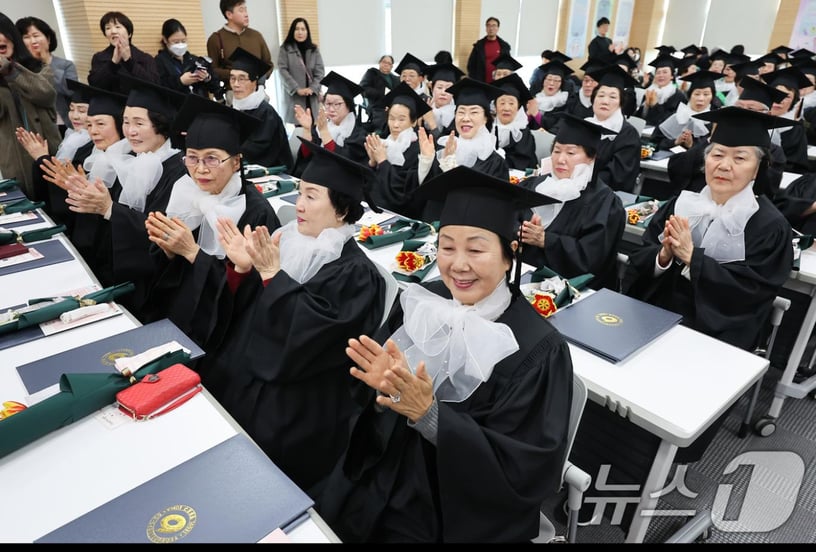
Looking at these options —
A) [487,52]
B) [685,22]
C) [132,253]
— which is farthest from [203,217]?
[685,22]

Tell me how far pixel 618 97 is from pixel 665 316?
424 cm

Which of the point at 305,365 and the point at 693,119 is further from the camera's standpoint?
→ the point at 693,119

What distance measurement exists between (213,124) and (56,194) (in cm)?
262

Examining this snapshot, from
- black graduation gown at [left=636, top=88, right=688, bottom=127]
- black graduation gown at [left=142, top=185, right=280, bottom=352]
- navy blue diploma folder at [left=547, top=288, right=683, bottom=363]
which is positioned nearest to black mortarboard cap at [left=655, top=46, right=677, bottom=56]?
black graduation gown at [left=636, top=88, right=688, bottom=127]

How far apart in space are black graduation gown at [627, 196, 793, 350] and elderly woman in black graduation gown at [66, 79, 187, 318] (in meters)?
3.40

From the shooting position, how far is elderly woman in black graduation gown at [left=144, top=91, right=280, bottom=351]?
271 cm

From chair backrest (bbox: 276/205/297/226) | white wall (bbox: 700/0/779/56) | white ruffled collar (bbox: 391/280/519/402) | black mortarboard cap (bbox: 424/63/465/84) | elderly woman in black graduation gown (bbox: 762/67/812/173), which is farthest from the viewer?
white wall (bbox: 700/0/779/56)

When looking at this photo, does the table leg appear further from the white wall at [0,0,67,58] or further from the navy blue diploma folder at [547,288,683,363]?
the white wall at [0,0,67,58]

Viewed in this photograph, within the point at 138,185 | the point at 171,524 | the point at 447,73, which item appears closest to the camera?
the point at 171,524

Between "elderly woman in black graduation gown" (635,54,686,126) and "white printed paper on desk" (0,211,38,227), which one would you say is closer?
"white printed paper on desk" (0,211,38,227)

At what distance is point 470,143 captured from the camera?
4.96m

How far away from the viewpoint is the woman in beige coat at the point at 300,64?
911cm

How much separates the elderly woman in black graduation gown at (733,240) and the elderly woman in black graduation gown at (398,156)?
2605 millimetres

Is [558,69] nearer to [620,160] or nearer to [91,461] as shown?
[620,160]
